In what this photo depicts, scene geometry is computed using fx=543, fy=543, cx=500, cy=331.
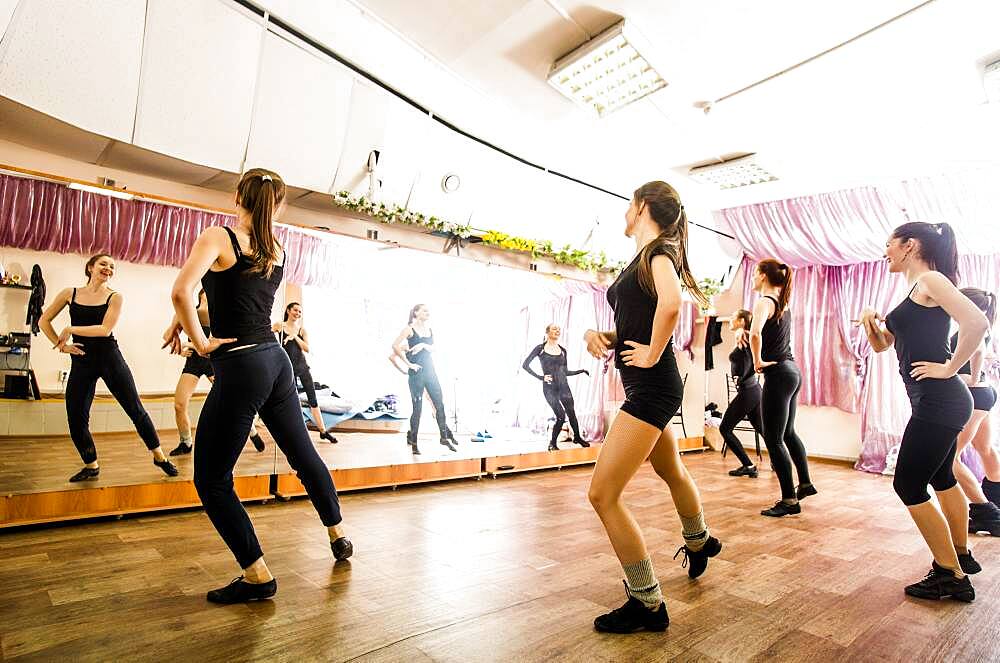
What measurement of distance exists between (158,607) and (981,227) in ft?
24.1

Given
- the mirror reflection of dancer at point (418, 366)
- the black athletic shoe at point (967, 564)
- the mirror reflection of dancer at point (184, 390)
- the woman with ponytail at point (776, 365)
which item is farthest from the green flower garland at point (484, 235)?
the black athletic shoe at point (967, 564)

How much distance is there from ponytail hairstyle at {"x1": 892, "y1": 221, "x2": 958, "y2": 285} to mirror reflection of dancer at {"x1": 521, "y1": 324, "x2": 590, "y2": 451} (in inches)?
127

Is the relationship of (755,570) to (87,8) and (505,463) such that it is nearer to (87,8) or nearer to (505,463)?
(505,463)

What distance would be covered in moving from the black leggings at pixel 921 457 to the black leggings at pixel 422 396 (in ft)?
10.1

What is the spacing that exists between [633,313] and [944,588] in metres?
1.74

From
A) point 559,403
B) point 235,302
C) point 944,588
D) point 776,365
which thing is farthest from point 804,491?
point 235,302

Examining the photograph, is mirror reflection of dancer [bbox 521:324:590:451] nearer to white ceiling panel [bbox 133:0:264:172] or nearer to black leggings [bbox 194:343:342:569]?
white ceiling panel [bbox 133:0:264:172]

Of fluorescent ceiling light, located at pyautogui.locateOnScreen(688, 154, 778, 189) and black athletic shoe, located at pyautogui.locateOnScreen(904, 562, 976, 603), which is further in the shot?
fluorescent ceiling light, located at pyautogui.locateOnScreen(688, 154, 778, 189)

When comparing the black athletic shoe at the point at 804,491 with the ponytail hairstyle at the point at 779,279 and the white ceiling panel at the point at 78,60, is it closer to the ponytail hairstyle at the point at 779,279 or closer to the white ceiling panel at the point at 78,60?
the ponytail hairstyle at the point at 779,279

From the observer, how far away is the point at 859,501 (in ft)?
14.5

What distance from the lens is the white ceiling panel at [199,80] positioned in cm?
287

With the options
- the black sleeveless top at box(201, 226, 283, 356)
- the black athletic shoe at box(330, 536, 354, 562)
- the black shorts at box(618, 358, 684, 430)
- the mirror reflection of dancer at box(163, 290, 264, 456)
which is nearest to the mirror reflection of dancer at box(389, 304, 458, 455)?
the mirror reflection of dancer at box(163, 290, 264, 456)

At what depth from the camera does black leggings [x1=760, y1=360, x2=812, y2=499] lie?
359cm

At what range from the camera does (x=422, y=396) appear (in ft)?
14.5
